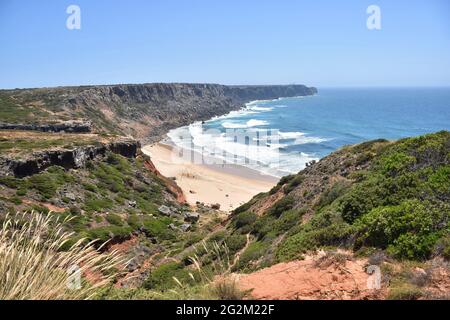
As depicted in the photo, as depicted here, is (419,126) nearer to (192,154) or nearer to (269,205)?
(192,154)

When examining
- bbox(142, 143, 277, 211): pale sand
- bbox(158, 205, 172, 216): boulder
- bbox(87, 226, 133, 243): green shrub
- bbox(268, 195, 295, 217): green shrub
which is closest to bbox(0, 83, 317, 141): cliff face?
bbox(142, 143, 277, 211): pale sand

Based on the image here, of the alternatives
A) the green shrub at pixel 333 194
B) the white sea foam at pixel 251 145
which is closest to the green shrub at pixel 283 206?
the green shrub at pixel 333 194

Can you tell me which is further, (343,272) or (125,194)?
(125,194)

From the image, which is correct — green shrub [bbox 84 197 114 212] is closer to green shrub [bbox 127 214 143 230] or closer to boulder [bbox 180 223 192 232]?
green shrub [bbox 127 214 143 230]

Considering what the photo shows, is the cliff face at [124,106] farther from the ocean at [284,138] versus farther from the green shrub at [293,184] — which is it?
the green shrub at [293,184]

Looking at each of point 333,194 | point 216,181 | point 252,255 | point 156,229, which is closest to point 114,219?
point 156,229
